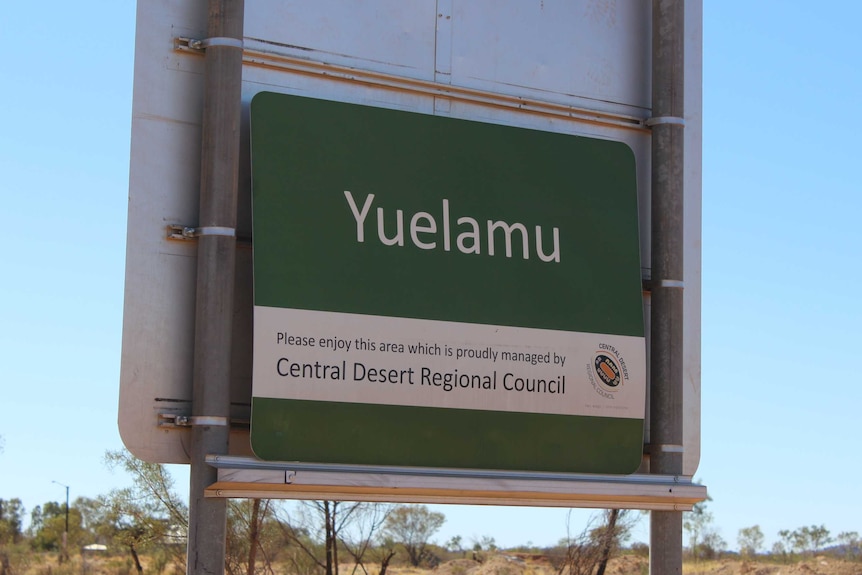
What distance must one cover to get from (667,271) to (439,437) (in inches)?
100

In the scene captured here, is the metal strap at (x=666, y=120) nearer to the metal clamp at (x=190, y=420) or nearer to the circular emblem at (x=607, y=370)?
the circular emblem at (x=607, y=370)

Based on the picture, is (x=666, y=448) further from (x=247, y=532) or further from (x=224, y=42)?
(x=247, y=532)

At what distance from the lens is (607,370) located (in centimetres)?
1009

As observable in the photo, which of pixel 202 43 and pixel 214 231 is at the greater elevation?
pixel 202 43

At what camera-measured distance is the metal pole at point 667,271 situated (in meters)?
10.3

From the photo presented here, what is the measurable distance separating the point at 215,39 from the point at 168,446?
287 centimetres

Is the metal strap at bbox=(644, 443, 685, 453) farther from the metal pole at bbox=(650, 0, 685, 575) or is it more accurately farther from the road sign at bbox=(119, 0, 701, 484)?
the road sign at bbox=(119, 0, 701, 484)

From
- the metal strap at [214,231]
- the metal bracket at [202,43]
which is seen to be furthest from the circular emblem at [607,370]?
the metal bracket at [202,43]

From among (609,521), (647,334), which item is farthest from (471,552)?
(647,334)

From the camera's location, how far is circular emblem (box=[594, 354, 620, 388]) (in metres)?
10.0

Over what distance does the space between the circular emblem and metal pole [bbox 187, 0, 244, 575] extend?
9.84 ft

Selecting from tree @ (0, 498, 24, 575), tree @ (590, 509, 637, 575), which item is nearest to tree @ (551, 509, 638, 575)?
tree @ (590, 509, 637, 575)

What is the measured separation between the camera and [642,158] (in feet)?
36.0

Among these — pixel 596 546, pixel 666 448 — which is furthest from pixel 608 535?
pixel 666 448
